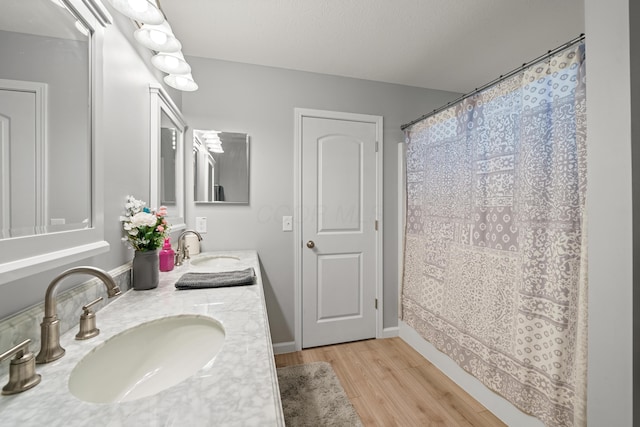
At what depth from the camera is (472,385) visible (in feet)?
5.46

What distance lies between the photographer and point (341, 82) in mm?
2348

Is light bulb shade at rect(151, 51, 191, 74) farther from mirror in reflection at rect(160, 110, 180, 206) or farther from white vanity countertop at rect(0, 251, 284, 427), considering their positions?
white vanity countertop at rect(0, 251, 284, 427)

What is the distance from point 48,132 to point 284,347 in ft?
6.84

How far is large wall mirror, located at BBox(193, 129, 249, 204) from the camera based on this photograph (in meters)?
2.05

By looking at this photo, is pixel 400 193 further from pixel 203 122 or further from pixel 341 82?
pixel 203 122

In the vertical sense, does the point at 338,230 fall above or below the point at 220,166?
below

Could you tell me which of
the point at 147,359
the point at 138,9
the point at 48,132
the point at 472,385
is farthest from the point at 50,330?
the point at 472,385

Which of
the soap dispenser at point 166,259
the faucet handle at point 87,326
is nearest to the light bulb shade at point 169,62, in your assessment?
the soap dispenser at point 166,259

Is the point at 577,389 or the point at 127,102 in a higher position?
the point at 127,102

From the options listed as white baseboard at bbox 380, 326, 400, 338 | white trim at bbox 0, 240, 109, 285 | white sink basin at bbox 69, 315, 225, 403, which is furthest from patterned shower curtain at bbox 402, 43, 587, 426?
white trim at bbox 0, 240, 109, 285

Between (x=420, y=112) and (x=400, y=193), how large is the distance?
0.87 m

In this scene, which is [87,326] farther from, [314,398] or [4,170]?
[314,398]

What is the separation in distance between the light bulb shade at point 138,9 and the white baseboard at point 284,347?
2.23m

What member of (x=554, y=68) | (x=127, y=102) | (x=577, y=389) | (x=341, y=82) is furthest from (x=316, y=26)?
(x=577, y=389)
